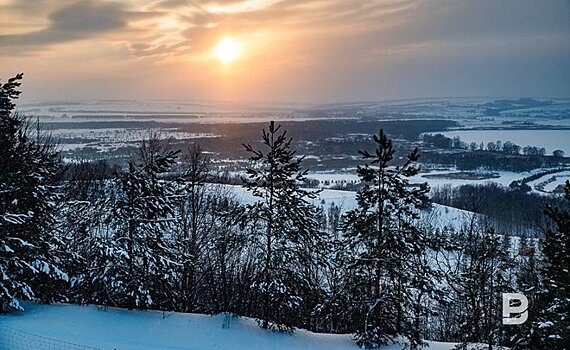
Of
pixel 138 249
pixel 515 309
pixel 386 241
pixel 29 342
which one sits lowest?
pixel 29 342

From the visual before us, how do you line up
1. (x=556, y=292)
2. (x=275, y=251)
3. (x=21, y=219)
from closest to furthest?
1. (x=556, y=292)
2. (x=21, y=219)
3. (x=275, y=251)

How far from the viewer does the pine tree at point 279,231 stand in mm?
11281

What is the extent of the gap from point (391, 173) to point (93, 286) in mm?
8329

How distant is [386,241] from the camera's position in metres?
11.1

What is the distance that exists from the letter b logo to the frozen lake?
71.1m

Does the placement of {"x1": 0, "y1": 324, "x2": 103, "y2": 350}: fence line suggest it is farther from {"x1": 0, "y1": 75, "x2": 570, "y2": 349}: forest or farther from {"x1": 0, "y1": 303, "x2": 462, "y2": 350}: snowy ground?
{"x1": 0, "y1": 75, "x2": 570, "y2": 349}: forest

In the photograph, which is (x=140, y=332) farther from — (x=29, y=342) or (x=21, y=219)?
(x=21, y=219)

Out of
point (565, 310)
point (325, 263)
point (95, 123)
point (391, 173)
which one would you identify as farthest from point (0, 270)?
point (95, 123)

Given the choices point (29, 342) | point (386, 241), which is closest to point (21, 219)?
point (29, 342)

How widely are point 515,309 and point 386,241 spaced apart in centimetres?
314

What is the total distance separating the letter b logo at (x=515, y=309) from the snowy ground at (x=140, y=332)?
2.07m

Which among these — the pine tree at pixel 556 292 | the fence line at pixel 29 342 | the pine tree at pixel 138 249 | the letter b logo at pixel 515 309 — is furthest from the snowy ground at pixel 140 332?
the pine tree at pixel 556 292

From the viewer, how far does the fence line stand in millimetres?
9141

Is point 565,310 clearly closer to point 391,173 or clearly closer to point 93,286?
point 391,173
